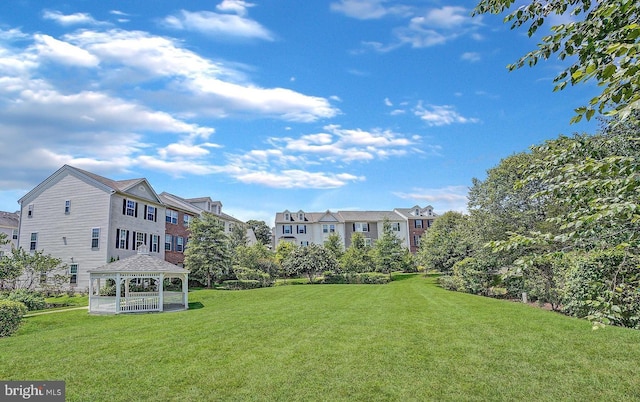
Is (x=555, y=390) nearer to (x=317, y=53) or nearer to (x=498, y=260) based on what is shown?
(x=317, y=53)

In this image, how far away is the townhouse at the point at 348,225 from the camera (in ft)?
182

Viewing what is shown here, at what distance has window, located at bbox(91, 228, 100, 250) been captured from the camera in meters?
26.8

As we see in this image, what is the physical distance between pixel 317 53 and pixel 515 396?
359 inches

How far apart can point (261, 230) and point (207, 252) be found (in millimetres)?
41971

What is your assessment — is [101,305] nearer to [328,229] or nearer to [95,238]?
[95,238]

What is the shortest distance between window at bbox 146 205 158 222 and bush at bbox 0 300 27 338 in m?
18.4

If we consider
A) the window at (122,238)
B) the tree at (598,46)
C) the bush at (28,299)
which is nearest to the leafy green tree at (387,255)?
the window at (122,238)

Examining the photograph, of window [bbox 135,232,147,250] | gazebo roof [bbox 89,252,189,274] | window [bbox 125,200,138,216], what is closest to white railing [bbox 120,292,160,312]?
gazebo roof [bbox 89,252,189,274]

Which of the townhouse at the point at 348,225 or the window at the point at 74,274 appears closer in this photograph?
the window at the point at 74,274

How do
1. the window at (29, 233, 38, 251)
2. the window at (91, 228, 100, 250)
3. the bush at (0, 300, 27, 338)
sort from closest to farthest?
1. the bush at (0, 300, 27, 338)
2. the window at (91, 228, 100, 250)
3. the window at (29, 233, 38, 251)

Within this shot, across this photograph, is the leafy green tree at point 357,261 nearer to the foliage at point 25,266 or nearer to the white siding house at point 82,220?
the white siding house at point 82,220

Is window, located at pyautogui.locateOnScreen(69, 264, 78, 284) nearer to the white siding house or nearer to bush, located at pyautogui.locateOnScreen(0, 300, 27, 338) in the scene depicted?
the white siding house

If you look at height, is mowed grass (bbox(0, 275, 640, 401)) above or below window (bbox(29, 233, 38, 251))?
below

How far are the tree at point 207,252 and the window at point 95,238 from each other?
6.37 m
